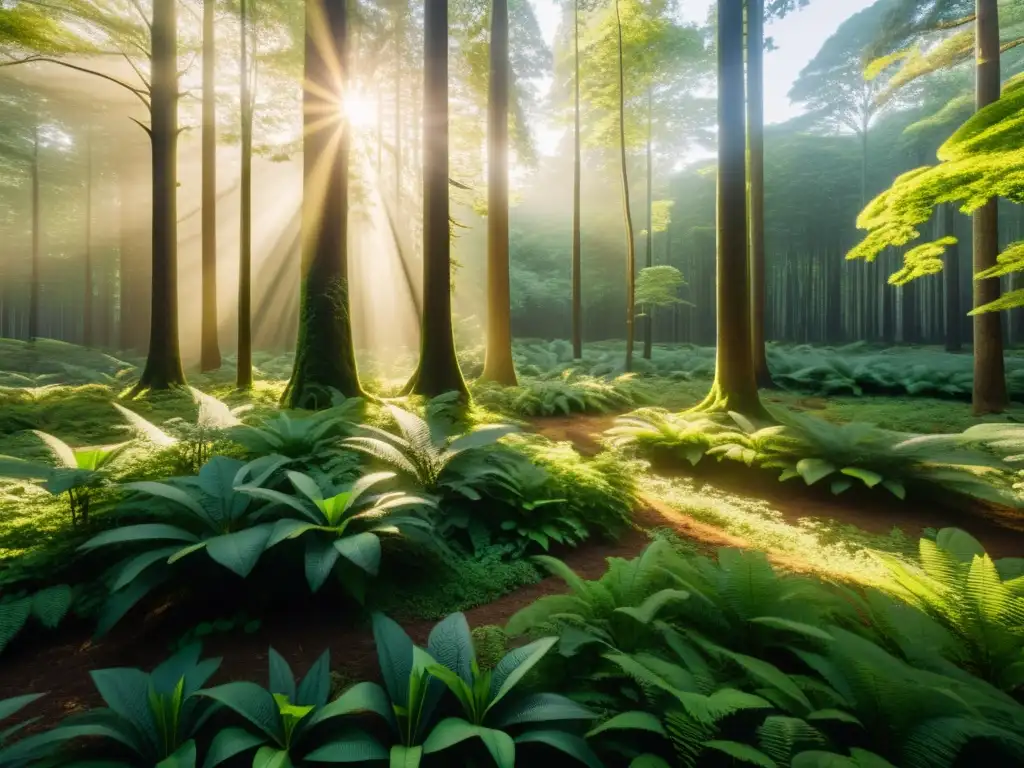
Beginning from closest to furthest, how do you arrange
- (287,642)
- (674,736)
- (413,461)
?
(674,736) → (287,642) → (413,461)

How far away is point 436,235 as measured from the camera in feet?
26.1

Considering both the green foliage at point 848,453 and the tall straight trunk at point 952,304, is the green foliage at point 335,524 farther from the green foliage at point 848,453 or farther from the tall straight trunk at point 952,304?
the tall straight trunk at point 952,304

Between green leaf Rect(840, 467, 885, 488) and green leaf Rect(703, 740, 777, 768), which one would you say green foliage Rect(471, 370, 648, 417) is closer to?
green leaf Rect(840, 467, 885, 488)

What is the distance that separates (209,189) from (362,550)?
12976 millimetres

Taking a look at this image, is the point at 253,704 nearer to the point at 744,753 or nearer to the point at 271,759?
the point at 271,759

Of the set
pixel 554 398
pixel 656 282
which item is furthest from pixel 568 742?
pixel 656 282

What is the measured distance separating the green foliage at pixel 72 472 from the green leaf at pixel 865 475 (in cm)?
595

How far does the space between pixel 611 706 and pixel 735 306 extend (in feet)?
21.1

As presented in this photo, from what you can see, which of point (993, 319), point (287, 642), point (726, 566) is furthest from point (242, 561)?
point (993, 319)

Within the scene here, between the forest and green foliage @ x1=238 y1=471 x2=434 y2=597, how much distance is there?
0.02 m

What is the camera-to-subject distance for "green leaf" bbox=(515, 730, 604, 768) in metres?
1.61

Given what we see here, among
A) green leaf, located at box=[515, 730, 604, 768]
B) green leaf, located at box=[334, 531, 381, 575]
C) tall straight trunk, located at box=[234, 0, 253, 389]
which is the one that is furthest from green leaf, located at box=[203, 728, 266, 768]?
tall straight trunk, located at box=[234, 0, 253, 389]

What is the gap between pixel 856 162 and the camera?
29.2m

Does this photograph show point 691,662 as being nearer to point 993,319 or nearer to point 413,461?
point 413,461
